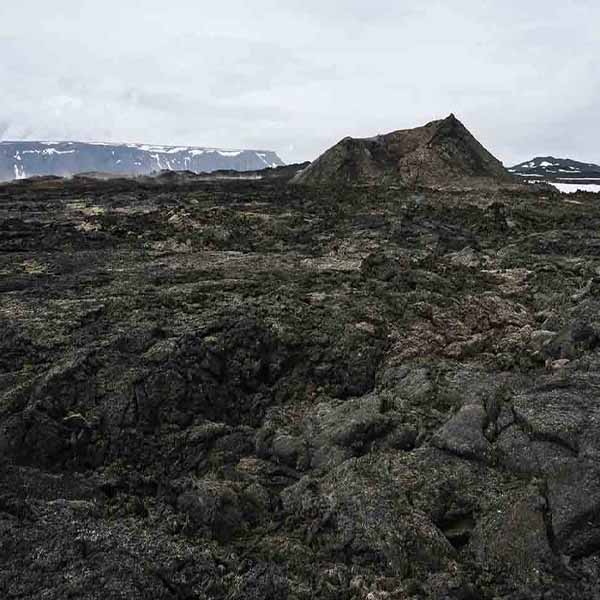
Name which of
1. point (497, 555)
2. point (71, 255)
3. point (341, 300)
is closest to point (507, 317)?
point (341, 300)

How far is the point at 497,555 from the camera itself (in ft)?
28.7

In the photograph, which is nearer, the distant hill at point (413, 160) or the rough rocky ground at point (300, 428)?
the rough rocky ground at point (300, 428)

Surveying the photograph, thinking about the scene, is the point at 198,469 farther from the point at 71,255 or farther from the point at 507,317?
the point at 71,255

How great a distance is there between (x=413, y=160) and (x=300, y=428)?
48.1m

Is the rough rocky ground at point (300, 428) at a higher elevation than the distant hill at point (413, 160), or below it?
below

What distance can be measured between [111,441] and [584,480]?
956 cm

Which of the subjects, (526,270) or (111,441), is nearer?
(111,441)

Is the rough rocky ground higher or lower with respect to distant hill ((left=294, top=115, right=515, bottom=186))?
lower

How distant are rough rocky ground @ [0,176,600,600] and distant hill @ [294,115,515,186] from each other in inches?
1215

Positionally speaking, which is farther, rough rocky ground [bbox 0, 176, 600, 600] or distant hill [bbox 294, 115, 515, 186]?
distant hill [bbox 294, 115, 515, 186]

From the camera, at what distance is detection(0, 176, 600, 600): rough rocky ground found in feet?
28.2

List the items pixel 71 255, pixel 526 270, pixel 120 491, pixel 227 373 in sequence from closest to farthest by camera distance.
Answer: pixel 120 491, pixel 227 373, pixel 526 270, pixel 71 255

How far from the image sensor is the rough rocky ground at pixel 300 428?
860cm

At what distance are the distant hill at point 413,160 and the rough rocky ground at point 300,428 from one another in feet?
101
